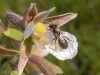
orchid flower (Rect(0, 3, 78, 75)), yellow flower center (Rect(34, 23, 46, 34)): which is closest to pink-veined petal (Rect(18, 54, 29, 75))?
orchid flower (Rect(0, 3, 78, 75))

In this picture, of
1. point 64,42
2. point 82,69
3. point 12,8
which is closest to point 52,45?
point 64,42

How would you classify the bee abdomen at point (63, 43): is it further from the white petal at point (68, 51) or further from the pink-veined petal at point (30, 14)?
the pink-veined petal at point (30, 14)

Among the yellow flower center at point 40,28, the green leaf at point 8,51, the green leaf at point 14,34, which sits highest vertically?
the yellow flower center at point 40,28

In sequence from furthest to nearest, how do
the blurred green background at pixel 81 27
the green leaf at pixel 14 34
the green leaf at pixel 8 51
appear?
1. the blurred green background at pixel 81 27
2. the green leaf at pixel 14 34
3. the green leaf at pixel 8 51

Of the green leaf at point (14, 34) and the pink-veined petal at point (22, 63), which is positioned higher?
the green leaf at point (14, 34)

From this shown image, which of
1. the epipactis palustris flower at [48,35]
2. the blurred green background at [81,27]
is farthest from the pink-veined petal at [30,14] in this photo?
the blurred green background at [81,27]

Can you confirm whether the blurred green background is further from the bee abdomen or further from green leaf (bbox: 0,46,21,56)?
green leaf (bbox: 0,46,21,56)
